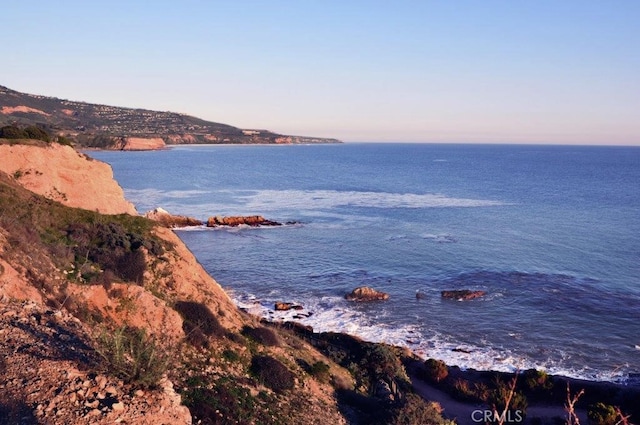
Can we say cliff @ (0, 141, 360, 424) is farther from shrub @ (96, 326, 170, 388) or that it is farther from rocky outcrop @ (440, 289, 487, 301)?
rocky outcrop @ (440, 289, 487, 301)

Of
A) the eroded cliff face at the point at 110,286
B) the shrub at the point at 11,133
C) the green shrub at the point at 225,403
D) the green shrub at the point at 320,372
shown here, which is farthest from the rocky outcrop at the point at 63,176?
the green shrub at the point at 225,403

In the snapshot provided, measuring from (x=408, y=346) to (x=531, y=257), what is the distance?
22.7 m

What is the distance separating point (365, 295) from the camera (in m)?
34.1

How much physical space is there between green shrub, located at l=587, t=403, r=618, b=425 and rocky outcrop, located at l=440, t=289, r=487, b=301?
14.9 metres

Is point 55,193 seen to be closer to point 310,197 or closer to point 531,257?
point 531,257

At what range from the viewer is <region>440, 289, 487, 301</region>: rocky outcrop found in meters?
34.4

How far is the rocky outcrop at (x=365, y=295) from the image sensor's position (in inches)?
1336

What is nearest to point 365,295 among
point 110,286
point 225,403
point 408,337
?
point 408,337

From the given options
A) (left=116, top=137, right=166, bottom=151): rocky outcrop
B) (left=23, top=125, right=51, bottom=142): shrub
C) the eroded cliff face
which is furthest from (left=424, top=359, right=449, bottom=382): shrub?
(left=116, top=137, right=166, bottom=151): rocky outcrop

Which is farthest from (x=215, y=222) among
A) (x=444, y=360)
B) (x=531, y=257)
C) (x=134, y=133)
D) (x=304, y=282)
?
Result: (x=134, y=133)

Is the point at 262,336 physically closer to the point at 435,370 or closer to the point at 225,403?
the point at 225,403

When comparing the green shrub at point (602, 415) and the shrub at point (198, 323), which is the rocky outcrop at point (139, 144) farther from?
the green shrub at point (602, 415)

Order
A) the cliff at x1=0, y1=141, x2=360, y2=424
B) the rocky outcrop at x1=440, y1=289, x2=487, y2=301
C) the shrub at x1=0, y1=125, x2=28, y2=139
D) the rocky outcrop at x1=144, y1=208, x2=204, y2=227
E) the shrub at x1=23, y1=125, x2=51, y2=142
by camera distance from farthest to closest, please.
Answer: the rocky outcrop at x1=144, y1=208, x2=204, y2=227 < the shrub at x1=23, y1=125, x2=51, y2=142 < the rocky outcrop at x1=440, y1=289, x2=487, y2=301 < the shrub at x1=0, y1=125, x2=28, y2=139 < the cliff at x1=0, y1=141, x2=360, y2=424

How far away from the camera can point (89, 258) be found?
1864 cm
